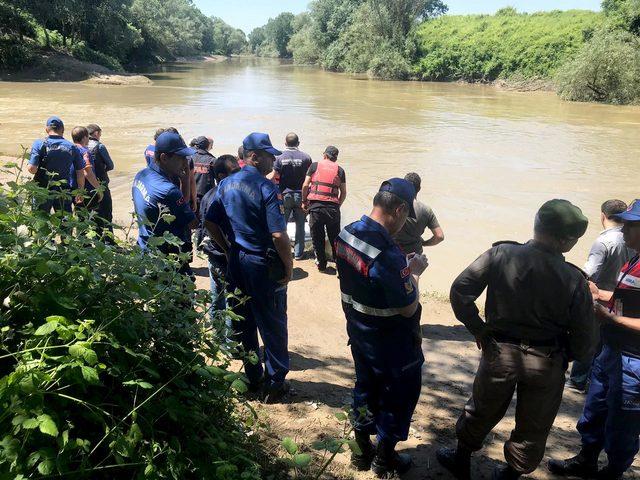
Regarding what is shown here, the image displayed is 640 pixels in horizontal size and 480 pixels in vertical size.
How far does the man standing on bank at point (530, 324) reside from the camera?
2.77 metres

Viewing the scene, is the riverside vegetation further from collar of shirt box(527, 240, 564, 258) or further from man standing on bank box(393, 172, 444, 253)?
collar of shirt box(527, 240, 564, 258)

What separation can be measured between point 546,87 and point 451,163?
32.6 metres

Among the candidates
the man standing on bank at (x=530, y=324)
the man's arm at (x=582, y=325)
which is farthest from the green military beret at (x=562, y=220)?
the man's arm at (x=582, y=325)

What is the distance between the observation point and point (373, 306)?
2957mm

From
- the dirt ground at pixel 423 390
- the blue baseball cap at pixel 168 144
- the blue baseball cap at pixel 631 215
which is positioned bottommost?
the dirt ground at pixel 423 390

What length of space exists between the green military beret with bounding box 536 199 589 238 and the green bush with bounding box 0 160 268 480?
70.5 inches

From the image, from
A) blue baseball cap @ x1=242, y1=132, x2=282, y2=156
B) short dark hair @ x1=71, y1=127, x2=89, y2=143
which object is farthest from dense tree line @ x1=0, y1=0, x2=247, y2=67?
blue baseball cap @ x1=242, y1=132, x2=282, y2=156

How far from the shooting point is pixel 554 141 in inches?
773

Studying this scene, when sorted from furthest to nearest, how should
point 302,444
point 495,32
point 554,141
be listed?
point 495,32 < point 554,141 < point 302,444

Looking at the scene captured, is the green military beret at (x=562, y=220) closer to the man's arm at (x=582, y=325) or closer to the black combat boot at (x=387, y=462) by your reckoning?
the man's arm at (x=582, y=325)

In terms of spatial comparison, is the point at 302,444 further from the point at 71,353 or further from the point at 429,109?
the point at 429,109

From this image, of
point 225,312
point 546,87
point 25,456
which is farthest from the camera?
point 546,87

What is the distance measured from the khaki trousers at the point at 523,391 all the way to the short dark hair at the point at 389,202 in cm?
94

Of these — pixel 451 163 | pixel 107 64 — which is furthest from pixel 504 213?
pixel 107 64
